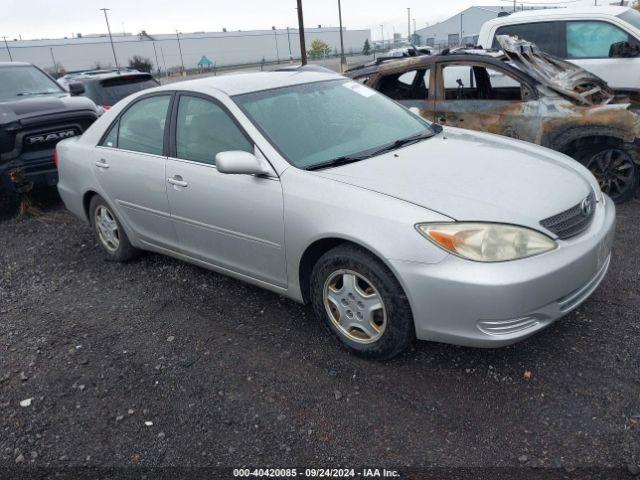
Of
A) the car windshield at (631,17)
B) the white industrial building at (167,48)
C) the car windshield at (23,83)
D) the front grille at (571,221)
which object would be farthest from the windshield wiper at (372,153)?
the white industrial building at (167,48)

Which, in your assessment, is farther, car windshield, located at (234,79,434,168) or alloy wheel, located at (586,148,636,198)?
alloy wheel, located at (586,148,636,198)

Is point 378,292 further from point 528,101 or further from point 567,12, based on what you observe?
point 567,12

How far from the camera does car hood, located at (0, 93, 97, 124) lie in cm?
652

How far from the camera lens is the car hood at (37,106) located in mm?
6516

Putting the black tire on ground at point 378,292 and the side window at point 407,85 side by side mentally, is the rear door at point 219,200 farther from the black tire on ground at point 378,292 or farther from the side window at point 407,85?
the side window at point 407,85

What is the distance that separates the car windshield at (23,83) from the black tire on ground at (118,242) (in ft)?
11.5

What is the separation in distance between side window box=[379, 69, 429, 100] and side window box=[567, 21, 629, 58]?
2.67 m

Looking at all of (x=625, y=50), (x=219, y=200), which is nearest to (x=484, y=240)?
(x=219, y=200)

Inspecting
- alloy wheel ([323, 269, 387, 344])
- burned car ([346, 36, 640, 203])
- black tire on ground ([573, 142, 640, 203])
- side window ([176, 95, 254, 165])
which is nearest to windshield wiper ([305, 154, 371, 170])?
side window ([176, 95, 254, 165])

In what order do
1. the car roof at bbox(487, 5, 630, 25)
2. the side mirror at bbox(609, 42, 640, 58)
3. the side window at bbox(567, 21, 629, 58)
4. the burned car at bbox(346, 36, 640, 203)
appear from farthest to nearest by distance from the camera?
the car roof at bbox(487, 5, 630, 25) → the side window at bbox(567, 21, 629, 58) → the side mirror at bbox(609, 42, 640, 58) → the burned car at bbox(346, 36, 640, 203)

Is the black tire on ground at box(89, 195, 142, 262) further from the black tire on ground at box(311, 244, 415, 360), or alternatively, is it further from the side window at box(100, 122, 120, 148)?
the black tire on ground at box(311, 244, 415, 360)

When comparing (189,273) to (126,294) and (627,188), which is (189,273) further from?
(627,188)

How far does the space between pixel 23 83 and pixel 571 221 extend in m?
7.69

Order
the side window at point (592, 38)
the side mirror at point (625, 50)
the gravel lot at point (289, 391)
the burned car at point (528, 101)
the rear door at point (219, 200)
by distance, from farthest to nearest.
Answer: the side window at point (592, 38) < the side mirror at point (625, 50) < the burned car at point (528, 101) < the rear door at point (219, 200) < the gravel lot at point (289, 391)
